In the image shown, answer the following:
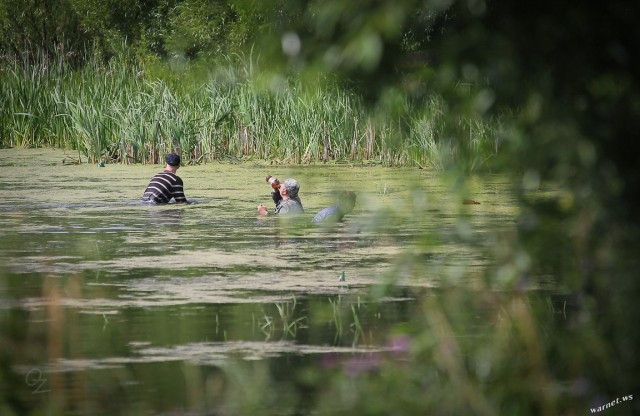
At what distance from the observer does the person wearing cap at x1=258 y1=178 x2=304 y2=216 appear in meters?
10.5

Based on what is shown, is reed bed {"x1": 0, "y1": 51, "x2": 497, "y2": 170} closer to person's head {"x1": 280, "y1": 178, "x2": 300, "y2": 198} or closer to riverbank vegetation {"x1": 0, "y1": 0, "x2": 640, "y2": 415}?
person's head {"x1": 280, "y1": 178, "x2": 300, "y2": 198}

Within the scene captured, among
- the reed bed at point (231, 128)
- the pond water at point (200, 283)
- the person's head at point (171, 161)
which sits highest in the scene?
the reed bed at point (231, 128)

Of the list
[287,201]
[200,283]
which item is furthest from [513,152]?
[287,201]

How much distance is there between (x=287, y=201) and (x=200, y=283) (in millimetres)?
3315

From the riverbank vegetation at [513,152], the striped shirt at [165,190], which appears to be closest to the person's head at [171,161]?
the striped shirt at [165,190]

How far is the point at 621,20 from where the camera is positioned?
3.22 metres

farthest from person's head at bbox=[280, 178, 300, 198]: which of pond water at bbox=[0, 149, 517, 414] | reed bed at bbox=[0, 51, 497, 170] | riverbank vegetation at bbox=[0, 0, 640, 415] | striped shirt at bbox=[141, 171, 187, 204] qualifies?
riverbank vegetation at bbox=[0, 0, 640, 415]

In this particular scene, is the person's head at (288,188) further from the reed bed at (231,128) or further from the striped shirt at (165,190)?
the reed bed at (231,128)

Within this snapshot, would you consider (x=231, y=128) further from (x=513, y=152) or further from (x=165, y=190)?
(x=513, y=152)

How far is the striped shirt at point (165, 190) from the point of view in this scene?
437 inches

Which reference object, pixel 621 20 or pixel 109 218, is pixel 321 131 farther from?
pixel 621 20

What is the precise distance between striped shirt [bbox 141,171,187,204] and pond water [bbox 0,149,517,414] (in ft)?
0.50

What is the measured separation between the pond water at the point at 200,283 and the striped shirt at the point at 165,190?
153mm

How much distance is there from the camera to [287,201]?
10469 millimetres
